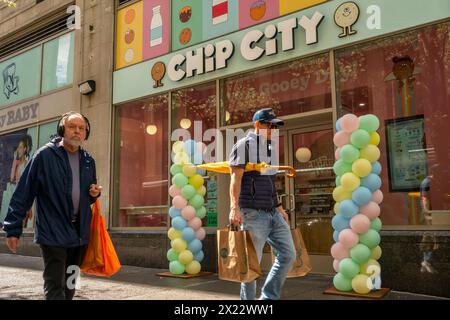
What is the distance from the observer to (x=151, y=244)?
8.45 metres

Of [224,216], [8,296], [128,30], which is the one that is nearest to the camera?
[8,296]

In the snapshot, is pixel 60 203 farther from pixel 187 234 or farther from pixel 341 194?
pixel 187 234

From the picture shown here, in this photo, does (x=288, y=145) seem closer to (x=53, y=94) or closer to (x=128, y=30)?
(x=128, y=30)

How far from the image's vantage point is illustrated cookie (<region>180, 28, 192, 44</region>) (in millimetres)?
8688

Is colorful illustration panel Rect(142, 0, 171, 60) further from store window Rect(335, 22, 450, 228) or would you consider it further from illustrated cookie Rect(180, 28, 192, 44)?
store window Rect(335, 22, 450, 228)

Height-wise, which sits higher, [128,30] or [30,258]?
[128,30]

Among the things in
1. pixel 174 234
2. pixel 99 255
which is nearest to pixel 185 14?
pixel 174 234

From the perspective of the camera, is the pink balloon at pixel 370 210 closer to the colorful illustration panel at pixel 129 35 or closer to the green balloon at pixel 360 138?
the green balloon at pixel 360 138

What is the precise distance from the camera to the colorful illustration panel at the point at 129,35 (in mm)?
9539

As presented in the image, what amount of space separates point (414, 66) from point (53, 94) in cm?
833

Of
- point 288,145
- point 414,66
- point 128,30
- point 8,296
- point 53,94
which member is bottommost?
point 8,296
